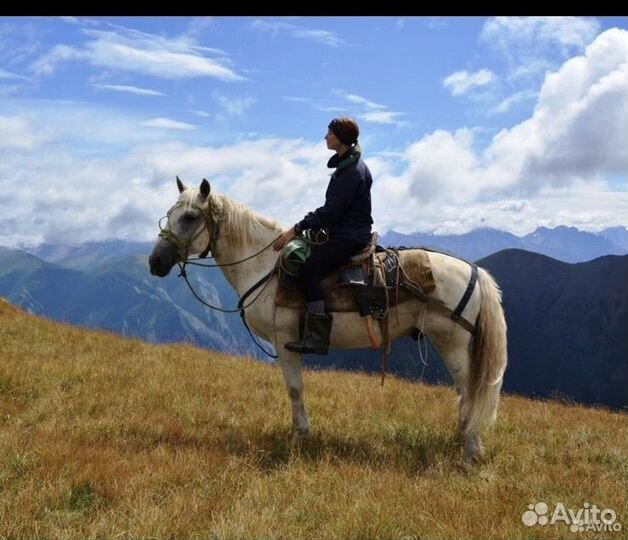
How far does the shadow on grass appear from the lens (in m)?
→ 6.33

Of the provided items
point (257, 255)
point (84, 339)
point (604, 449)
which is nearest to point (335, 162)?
point (257, 255)

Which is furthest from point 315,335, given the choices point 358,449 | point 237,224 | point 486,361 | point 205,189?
point 205,189

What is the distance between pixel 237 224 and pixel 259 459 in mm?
3199

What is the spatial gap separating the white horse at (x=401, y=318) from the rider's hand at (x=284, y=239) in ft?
0.69

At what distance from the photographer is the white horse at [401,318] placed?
6953mm

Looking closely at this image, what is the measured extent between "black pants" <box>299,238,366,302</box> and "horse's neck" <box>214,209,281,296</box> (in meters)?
0.74

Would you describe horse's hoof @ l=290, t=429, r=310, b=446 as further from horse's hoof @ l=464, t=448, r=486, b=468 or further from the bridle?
horse's hoof @ l=464, t=448, r=486, b=468

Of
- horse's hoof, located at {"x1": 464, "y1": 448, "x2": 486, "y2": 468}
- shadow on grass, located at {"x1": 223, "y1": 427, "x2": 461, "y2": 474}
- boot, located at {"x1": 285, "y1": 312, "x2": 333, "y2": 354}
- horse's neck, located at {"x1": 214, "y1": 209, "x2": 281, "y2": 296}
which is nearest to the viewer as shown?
shadow on grass, located at {"x1": 223, "y1": 427, "x2": 461, "y2": 474}

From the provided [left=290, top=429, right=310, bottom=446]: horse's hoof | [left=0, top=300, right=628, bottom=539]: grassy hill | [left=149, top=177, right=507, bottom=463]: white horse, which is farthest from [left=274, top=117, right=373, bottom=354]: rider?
[left=0, top=300, right=628, bottom=539]: grassy hill

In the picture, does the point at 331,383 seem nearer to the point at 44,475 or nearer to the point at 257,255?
the point at 257,255

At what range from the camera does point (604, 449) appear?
7.19 m

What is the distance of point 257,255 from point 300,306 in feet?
3.32

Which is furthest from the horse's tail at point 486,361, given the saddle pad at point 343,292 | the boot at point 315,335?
the boot at point 315,335

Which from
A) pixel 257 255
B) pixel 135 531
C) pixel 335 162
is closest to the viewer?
pixel 135 531
